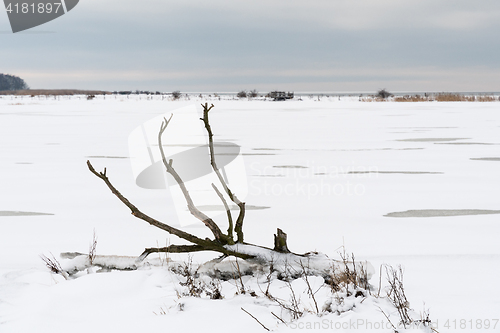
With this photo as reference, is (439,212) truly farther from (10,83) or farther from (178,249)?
(10,83)

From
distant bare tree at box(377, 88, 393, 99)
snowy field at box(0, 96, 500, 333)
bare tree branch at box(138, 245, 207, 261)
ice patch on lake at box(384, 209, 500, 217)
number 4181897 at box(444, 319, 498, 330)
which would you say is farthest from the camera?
distant bare tree at box(377, 88, 393, 99)

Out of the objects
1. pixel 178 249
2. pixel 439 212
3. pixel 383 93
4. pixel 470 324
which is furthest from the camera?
pixel 383 93

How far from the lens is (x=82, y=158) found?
30.6 ft

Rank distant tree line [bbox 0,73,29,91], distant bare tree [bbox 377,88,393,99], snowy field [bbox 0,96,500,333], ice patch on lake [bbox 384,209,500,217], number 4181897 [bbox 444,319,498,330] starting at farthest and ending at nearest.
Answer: distant tree line [bbox 0,73,29,91] → distant bare tree [bbox 377,88,393,99] → ice patch on lake [bbox 384,209,500,217] → snowy field [bbox 0,96,500,333] → number 4181897 [bbox 444,319,498,330]

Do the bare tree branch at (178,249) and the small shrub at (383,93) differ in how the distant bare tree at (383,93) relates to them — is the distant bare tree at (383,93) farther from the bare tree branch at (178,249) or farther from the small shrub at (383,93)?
the bare tree branch at (178,249)

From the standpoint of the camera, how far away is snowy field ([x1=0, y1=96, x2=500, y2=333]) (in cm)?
240

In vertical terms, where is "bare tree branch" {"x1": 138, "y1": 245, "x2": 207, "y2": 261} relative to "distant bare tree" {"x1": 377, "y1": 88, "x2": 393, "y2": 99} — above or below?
below

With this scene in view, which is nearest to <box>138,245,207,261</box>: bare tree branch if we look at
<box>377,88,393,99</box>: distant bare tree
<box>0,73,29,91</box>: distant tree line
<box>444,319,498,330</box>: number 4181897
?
<box>444,319,498,330</box>: number 4181897

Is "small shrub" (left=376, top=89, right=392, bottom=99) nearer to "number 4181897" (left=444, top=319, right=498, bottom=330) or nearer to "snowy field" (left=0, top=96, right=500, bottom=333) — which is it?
"snowy field" (left=0, top=96, right=500, bottom=333)

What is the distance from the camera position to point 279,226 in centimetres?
442

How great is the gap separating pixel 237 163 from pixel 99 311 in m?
6.36

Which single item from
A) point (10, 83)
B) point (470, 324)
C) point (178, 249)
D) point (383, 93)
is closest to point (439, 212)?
point (470, 324)

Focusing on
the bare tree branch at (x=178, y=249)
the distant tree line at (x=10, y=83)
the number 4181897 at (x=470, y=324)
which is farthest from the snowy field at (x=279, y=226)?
the distant tree line at (x=10, y=83)

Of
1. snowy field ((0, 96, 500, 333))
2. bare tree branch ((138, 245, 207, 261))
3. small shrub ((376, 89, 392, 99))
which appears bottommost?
snowy field ((0, 96, 500, 333))
